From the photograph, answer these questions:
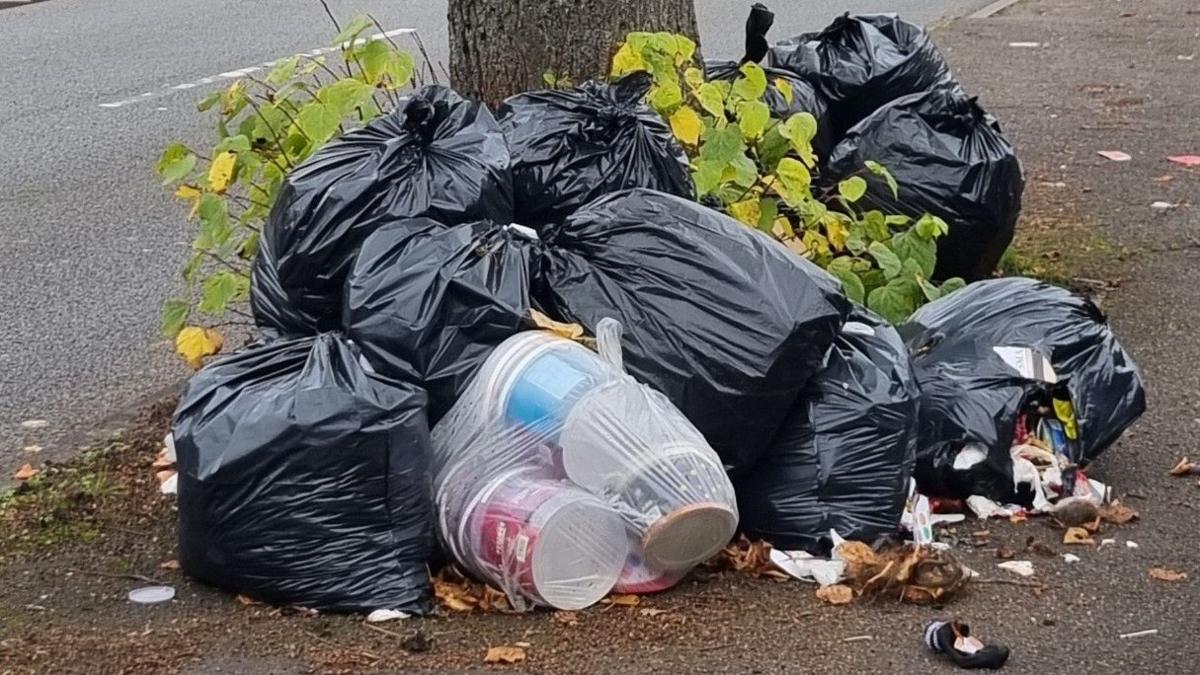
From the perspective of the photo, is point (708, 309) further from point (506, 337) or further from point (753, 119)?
point (753, 119)

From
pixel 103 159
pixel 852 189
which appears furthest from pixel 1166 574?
pixel 103 159

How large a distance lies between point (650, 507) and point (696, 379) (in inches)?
12.1

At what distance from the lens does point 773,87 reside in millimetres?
4816

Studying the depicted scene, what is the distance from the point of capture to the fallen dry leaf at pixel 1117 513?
3.51 metres

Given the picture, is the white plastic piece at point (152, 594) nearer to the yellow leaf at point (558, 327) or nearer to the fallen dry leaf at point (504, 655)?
the fallen dry leaf at point (504, 655)

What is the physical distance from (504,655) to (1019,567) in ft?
3.64

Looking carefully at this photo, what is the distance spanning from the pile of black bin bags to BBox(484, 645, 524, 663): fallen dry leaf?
0.79 feet

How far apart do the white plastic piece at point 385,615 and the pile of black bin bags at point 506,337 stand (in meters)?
0.01

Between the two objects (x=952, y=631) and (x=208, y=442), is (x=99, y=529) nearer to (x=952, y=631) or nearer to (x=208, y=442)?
(x=208, y=442)

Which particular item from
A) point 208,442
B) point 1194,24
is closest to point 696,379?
point 208,442

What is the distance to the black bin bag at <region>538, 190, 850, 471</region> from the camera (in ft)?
10.4

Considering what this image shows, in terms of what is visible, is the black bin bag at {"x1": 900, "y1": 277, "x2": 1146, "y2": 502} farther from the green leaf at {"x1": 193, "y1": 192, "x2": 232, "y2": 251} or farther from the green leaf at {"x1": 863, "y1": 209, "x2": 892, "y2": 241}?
the green leaf at {"x1": 193, "y1": 192, "x2": 232, "y2": 251}

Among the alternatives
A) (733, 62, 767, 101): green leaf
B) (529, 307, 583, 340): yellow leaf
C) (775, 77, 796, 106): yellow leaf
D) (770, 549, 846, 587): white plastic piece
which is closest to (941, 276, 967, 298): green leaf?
(775, 77, 796, 106): yellow leaf

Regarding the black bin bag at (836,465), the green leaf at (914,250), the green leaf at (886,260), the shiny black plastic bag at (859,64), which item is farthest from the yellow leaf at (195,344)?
the shiny black plastic bag at (859,64)
